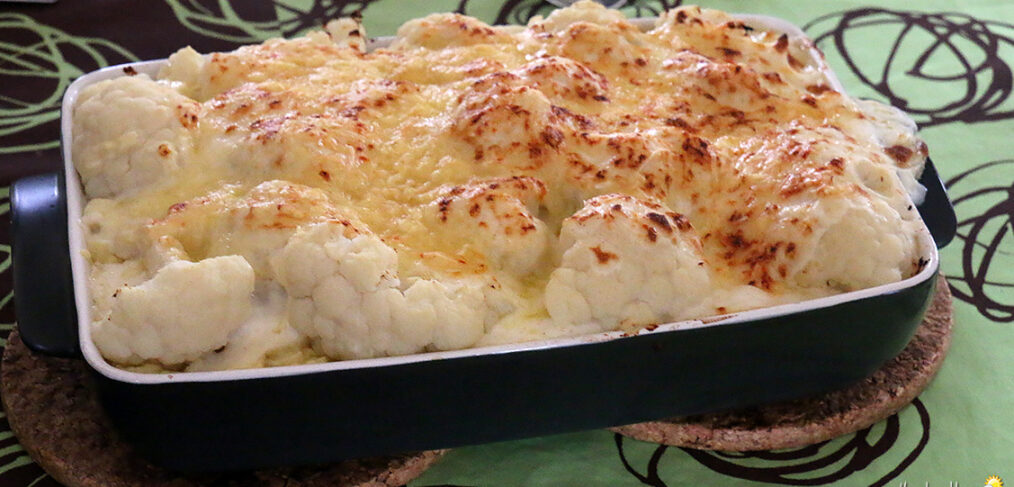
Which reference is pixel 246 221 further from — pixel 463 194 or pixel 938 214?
pixel 938 214

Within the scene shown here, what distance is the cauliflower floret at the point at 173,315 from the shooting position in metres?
1.34

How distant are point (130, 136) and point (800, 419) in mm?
1162

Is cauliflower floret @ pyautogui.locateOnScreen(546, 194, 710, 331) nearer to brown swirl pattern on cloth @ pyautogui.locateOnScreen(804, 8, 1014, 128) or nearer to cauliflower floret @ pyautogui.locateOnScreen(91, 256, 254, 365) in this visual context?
cauliflower floret @ pyautogui.locateOnScreen(91, 256, 254, 365)

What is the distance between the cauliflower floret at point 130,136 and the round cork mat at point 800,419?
2.75ft

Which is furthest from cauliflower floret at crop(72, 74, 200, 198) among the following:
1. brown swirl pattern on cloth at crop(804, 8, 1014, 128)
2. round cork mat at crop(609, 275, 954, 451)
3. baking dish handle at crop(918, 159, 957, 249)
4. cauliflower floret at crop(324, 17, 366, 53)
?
brown swirl pattern on cloth at crop(804, 8, 1014, 128)

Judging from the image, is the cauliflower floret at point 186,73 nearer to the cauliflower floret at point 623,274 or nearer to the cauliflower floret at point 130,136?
the cauliflower floret at point 130,136

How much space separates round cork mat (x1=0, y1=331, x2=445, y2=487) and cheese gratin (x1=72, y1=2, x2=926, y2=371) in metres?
0.23

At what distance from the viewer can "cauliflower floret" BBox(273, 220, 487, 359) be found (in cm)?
139

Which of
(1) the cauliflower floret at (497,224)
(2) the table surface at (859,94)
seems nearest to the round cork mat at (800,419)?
(2) the table surface at (859,94)

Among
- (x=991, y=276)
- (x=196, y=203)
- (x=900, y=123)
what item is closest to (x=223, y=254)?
(x=196, y=203)

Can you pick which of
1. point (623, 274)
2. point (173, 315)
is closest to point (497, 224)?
point (623, 274)

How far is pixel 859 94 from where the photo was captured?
258 cm

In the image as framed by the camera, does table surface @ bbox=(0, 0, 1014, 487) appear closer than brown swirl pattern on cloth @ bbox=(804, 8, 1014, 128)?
Yes

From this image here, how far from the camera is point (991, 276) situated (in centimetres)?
206
